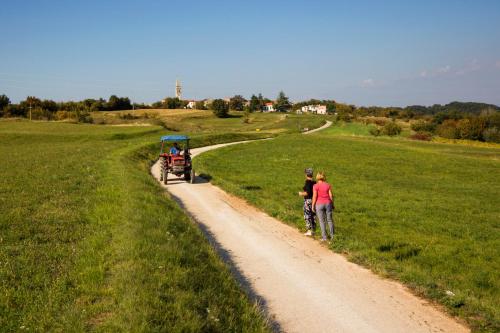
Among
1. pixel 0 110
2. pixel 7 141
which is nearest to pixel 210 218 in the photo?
pixel 7 141

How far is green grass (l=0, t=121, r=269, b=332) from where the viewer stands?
614 centimetres

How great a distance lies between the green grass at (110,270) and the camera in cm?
614

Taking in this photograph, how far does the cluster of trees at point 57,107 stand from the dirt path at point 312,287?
82.1 m

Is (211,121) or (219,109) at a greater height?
(219,109)

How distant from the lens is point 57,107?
4341 inches

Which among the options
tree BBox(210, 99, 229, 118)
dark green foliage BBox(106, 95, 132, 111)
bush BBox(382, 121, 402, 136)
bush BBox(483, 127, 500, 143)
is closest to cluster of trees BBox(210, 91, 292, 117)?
tree BBox(210, 99, 229, 118)

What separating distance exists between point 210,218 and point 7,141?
1853 inches

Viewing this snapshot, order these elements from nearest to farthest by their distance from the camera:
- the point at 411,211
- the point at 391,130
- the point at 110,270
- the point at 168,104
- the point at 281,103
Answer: the point at 110,270, the point at 411,211, the point at 391,130, the point at 168,104, the point at 281,103

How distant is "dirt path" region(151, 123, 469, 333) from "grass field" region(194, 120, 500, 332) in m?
0.63

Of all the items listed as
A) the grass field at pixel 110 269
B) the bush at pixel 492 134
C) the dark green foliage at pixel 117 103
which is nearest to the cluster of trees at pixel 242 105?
the dark green foliage at pixel 117 103

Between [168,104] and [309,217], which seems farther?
[168,104]

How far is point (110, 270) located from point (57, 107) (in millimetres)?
115336

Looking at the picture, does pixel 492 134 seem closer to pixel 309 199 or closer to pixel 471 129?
pixel 471 129

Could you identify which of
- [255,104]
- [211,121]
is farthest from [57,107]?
[255,104]
